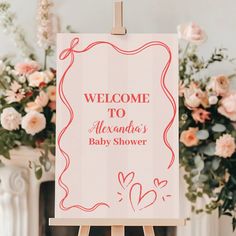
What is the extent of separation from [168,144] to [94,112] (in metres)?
0.20

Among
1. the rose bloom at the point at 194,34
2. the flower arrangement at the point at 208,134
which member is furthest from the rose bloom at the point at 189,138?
the rose bloom at the point at 194,34

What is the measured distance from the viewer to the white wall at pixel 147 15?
2.51 m

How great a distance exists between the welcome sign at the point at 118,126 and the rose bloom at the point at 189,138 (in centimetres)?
74

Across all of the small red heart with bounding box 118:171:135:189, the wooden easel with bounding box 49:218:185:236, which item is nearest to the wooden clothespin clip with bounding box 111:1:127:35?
the small red heart with bounding box 118:171:135:189

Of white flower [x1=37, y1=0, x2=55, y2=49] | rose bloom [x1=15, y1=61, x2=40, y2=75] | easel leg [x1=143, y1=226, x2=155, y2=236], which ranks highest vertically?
white flower [x1=37, y1=0, x2=55, y2=49]

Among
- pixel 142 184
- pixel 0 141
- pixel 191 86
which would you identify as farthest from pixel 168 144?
pixel 0 141

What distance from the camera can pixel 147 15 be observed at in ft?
8.31

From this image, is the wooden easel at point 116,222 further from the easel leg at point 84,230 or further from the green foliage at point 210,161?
the green foliage at point 210,161

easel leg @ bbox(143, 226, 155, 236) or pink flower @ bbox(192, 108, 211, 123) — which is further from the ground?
pink flower @ bbox(192, 108, 211, 123)

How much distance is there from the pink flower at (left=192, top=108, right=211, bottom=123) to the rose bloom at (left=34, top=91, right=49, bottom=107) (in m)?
0.58

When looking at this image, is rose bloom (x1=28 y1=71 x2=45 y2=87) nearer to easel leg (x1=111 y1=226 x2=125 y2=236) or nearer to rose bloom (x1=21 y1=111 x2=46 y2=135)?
rose bloom (x1=21 y1=111 x2=46 y2=135)

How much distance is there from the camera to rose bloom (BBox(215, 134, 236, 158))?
2055mm

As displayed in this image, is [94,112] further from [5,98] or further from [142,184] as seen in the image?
[5,98]

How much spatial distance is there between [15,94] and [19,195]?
0.46m
